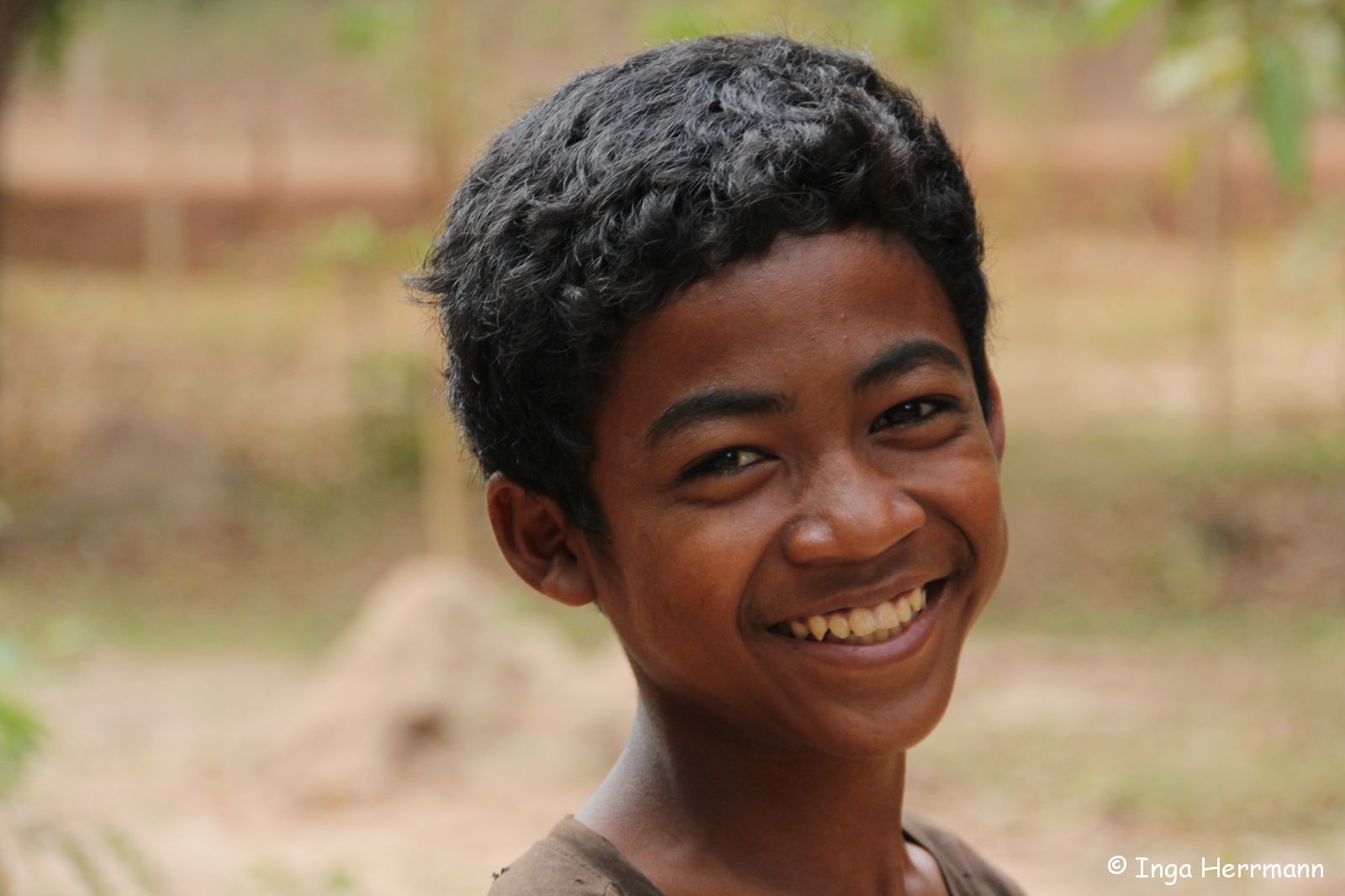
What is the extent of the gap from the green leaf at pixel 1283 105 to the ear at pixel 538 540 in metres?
1.70

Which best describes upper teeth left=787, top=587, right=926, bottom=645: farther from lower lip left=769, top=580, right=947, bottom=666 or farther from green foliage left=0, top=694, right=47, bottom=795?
green foliage left=0, top=694, right=47, bottom=795

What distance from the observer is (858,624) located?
136 centimetres

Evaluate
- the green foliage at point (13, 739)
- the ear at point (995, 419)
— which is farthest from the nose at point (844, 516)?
the green foliage at point (13, 739)

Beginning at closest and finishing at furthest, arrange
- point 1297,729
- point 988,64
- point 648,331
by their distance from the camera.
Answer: point 648,331, point 1297,729, point 988,64

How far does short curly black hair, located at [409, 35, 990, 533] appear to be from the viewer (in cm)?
132

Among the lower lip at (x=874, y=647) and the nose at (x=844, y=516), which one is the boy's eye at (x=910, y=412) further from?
the lower lip at (x=874, y=647)

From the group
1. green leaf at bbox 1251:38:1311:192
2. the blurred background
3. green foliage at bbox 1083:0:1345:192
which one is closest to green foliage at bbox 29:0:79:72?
the blurred background

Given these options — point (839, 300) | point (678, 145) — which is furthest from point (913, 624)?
point (678, 145)

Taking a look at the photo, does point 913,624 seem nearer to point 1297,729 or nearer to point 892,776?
point 892,776

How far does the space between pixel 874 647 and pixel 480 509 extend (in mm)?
8373

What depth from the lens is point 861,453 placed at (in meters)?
1.34

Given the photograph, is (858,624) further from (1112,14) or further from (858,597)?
(1112,14)

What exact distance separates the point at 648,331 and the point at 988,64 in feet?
41.9

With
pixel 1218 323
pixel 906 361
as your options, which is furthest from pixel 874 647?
pixel 1218 323
